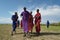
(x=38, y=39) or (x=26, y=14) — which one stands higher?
(x=26, y=14)

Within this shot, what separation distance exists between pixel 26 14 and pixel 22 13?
37 cm

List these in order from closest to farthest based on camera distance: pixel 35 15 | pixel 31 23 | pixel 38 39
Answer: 1. pixel 38 39
2. pixel 35 15
3. pixel 31 23

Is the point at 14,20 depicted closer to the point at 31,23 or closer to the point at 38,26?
the point at 31,23

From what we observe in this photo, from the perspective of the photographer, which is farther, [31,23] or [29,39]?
[31,23]

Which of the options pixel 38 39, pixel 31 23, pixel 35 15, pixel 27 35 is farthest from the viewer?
pixel 31 23

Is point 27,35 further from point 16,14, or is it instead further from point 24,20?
point 16,14

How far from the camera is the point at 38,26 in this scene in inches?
795

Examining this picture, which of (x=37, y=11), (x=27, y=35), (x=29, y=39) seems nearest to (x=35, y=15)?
(x=37, y=11)

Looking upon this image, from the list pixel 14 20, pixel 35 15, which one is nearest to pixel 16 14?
pixel 14 20

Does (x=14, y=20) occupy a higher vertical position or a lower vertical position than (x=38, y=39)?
higher

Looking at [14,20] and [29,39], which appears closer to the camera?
[29,39]

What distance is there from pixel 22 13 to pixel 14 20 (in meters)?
3.30

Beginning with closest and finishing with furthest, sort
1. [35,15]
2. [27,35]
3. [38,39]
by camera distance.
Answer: [38,39] < [27,35] < [35,15]

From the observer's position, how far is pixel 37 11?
19.8 meters
